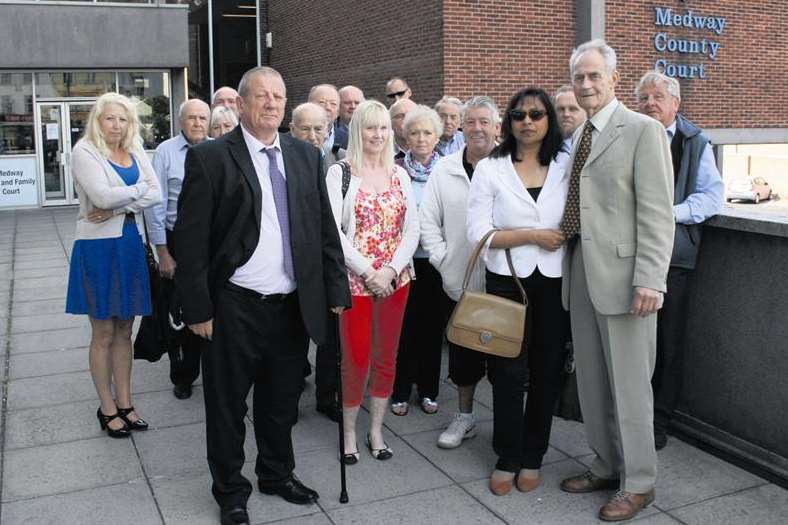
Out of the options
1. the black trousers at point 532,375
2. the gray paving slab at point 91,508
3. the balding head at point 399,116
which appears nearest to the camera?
the gray paving slab at point 91,508

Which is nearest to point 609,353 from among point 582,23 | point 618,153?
point 618,153

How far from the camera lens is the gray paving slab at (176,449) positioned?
4.62 m

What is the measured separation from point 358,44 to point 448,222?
14.1 meters

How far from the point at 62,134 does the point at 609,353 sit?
17798mm

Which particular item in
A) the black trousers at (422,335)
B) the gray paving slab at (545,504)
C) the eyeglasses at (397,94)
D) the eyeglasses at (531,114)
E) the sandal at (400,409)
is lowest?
the gray paving slab at (545,504)

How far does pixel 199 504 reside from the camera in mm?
4168

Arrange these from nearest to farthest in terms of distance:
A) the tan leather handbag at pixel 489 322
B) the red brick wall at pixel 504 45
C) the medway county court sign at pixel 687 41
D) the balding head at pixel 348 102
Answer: the tan leather handbag at pixel 489 322 → the balding head at pixel 348 102 → the red brick wall at pixel 504 45 → the medway county court sign at pixel 687 41

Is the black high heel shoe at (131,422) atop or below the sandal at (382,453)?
atop

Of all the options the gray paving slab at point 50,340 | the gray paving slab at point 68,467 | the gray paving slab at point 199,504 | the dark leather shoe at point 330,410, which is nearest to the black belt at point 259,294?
the gray paving slab at point 199,504

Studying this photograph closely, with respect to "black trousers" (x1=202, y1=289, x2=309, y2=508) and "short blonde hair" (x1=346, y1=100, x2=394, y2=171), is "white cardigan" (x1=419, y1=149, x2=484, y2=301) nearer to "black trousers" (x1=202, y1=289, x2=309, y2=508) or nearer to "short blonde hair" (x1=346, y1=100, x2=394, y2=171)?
"short blonde hair" (x1=346, y1=100, x2=394, y2=171)

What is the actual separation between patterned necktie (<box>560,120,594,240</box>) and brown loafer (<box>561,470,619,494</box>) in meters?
1.24

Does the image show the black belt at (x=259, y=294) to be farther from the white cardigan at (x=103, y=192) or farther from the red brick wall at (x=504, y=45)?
the red brick wall at (x=504, y=45)

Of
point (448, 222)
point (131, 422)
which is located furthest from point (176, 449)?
point (448, 222)

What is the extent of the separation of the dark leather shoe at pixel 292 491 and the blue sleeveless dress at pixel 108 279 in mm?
1446
